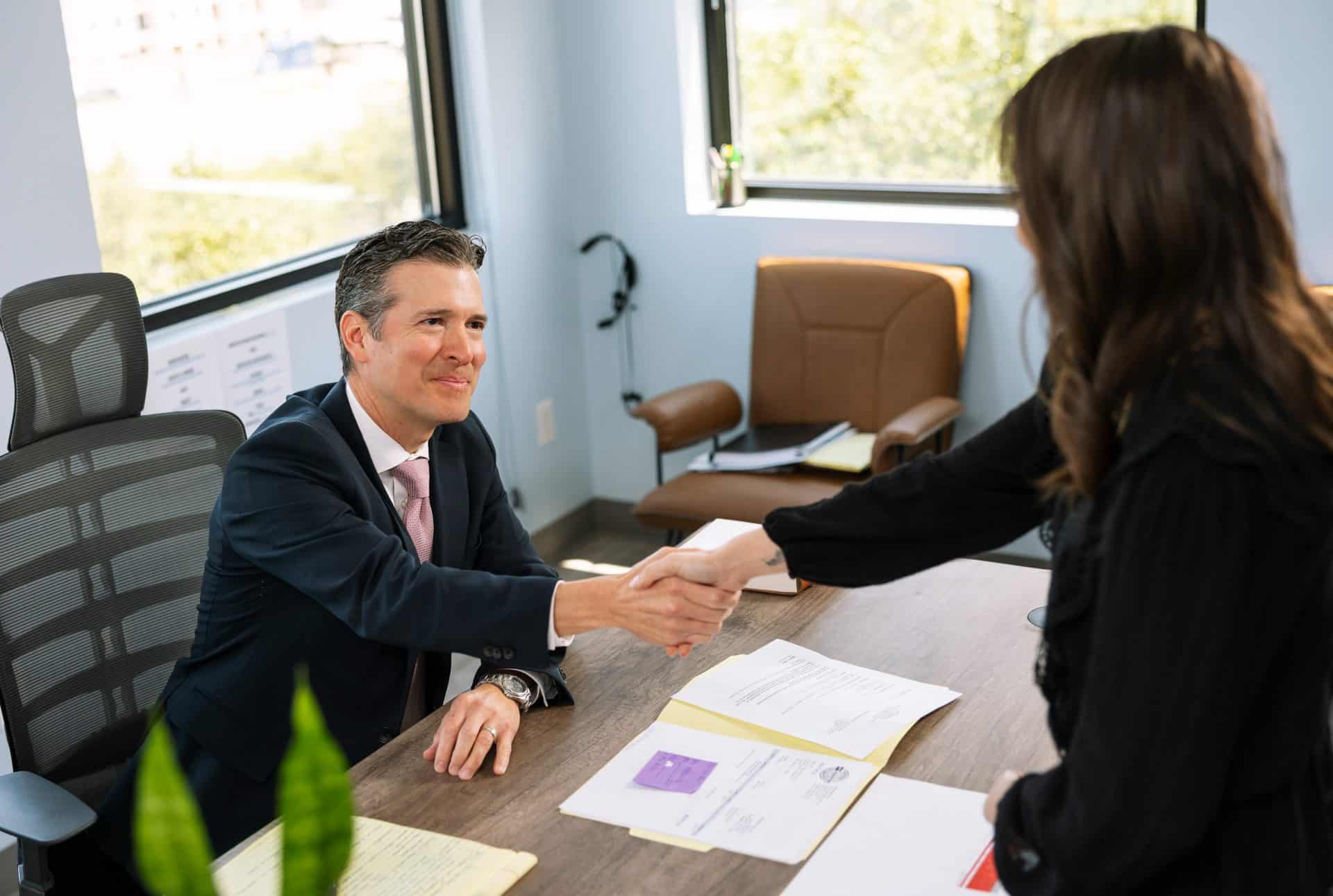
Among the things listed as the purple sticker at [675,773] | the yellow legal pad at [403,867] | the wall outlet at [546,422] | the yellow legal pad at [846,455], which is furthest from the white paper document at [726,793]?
Answer: the wall outlet at [546,422]

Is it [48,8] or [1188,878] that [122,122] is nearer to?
[48,8]

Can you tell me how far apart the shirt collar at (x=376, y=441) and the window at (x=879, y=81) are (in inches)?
93.4

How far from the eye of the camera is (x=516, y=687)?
1726 mm

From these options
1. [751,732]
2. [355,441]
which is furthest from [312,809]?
[355,441]

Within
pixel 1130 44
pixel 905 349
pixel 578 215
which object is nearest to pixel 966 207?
pixel 905 349

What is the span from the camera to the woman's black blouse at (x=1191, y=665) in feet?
2.96

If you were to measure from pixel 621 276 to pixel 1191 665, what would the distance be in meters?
3.58

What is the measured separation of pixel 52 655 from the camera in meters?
1.90

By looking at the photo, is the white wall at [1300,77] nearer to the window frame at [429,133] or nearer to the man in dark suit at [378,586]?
the window frame at [429,133]

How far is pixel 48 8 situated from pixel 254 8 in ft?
2.67

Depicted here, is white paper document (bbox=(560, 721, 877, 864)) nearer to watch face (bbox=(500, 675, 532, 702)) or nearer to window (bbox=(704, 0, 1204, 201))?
watch face (bbox=(500, 675, 532, 702))

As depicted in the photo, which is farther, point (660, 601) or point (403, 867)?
point (660, 601)

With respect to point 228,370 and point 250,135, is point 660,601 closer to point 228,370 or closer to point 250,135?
point 228,370

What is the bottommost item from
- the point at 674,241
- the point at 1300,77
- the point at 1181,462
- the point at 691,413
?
the point at 691,413
